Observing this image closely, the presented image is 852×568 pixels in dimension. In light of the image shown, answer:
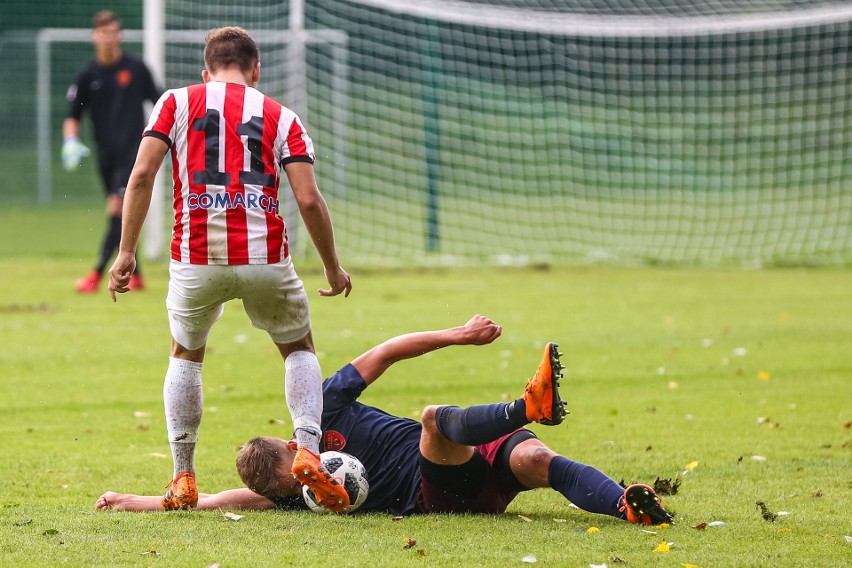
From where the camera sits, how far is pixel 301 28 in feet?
53.0

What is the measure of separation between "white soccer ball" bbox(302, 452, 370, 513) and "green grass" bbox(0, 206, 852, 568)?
90mm

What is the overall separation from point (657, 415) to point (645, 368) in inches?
62.4

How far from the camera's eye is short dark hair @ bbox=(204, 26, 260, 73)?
501 cm

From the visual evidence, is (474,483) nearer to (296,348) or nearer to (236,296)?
(296,348)

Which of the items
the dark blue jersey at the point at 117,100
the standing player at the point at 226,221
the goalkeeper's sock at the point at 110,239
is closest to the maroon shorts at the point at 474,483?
the standing player at the point at 226,221

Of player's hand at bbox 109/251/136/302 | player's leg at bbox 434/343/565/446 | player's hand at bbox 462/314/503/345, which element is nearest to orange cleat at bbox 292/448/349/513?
player's leg at bbox 434/343/565/446

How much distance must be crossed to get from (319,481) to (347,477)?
0.69ft

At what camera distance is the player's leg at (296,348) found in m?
4.74

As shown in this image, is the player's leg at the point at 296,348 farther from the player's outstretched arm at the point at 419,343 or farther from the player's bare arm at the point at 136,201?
the player's bare arm at the point at 136,201

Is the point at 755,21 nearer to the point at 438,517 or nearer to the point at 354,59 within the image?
the point at 354,59

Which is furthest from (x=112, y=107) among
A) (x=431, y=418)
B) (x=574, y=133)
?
(x=574, y=133)

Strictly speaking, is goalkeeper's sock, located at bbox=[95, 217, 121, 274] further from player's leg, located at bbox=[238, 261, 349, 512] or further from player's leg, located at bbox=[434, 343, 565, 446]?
player's leg, located at bbox=[434, 343, 565, 446]

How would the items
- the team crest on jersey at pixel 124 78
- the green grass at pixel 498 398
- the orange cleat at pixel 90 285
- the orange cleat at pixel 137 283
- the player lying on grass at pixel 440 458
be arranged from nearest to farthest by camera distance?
the green grass at pixel 498 398, the player lying on grass at pixel 440 458, the team crest on jersey at pixel 124 78, the orange cleat at pixel 90 285, the orange cleat at pixel 137 283

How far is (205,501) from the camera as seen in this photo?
16.4 ft
